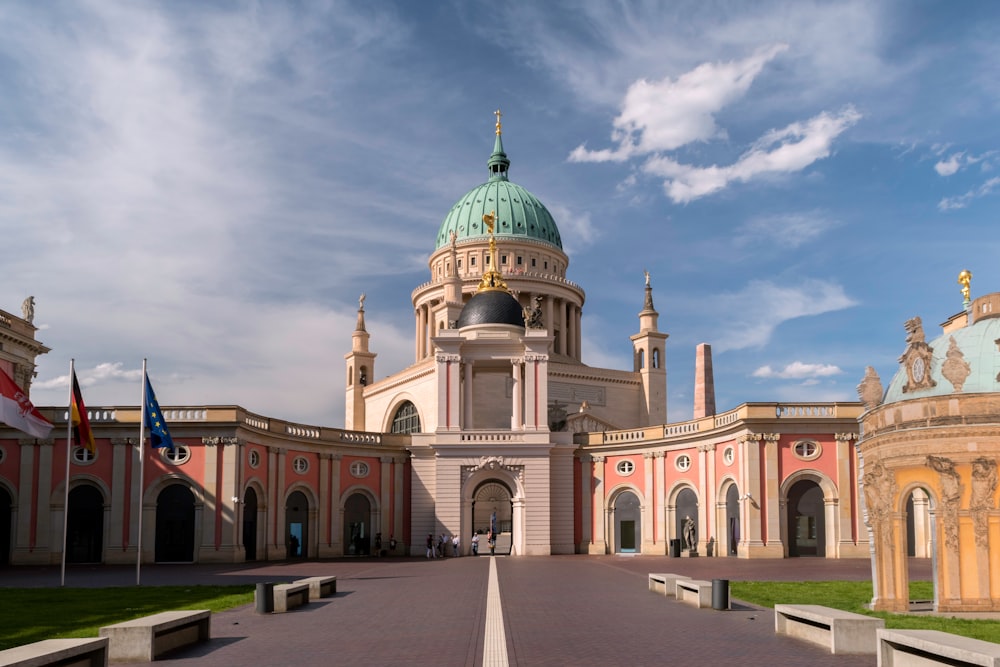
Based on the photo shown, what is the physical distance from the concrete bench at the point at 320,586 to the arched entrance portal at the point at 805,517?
97.9ft

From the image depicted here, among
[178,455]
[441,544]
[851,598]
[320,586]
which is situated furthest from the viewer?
[441,544]

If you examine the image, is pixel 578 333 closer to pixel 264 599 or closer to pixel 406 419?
pixel 406 419

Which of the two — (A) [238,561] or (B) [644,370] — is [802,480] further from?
(B) [644,370]

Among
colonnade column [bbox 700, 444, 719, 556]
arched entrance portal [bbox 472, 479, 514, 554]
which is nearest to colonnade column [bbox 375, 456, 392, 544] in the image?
colonnade column [bbox 700, 444, 719, 556]

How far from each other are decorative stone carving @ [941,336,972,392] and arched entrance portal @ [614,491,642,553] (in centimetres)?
4000

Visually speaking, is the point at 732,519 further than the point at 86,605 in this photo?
Yes

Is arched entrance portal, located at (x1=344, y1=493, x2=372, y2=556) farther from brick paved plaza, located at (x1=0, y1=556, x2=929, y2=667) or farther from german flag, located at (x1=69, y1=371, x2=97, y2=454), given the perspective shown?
german flag, located at (x1=69, y1=371, x2=97, y2=454)

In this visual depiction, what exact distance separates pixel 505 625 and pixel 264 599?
6.12 meters

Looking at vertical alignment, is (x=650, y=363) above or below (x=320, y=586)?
above

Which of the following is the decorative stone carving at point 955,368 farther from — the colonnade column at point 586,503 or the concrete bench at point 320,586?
the colonnade column at point 586,503

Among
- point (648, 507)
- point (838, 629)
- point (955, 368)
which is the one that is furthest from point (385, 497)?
point (838, 629)

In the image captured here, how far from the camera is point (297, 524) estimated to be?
60531 mm

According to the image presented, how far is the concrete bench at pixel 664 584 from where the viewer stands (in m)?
29.4

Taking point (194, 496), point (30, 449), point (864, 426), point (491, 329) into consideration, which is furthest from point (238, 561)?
point (864, 426)
